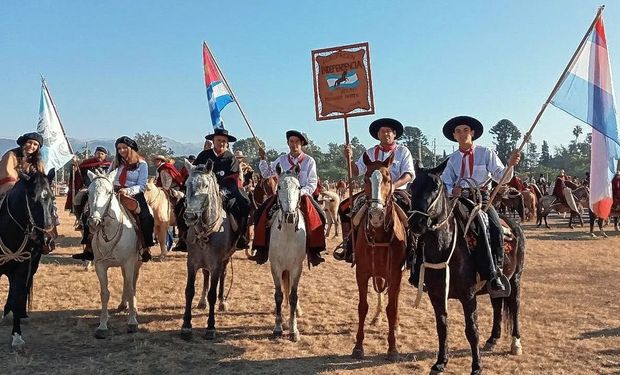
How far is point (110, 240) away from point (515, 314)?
19.0 feet

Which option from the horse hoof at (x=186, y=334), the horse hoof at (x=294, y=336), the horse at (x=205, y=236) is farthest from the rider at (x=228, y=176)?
the horse hoof at (x=294, y=336)

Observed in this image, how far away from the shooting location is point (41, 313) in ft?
26.2

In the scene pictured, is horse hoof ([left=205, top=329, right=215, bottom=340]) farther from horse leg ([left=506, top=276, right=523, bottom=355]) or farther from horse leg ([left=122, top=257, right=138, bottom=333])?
horse leg ([left=506, top=276, right=523, bottom=355])

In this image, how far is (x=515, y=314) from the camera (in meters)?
6.35

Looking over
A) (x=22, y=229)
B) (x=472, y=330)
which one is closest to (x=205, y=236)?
(x=22, y=229)

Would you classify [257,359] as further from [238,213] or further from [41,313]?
[41,313]

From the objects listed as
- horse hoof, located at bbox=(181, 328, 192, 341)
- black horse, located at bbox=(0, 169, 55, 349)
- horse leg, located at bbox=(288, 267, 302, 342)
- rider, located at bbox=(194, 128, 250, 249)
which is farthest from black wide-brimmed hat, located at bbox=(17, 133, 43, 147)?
horse leg, located at bbox=(288, 267, 302, 342)

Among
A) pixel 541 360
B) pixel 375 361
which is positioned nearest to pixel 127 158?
pixel 375 361

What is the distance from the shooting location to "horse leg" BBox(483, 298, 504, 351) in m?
6.47

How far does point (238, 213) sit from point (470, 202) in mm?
3852

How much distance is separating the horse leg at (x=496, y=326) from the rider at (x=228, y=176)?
159 inches

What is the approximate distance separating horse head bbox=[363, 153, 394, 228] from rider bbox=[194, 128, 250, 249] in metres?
2.96

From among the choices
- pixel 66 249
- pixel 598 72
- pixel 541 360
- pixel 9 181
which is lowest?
pixel 541 360

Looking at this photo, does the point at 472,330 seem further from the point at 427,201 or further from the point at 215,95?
the point at 215,95
